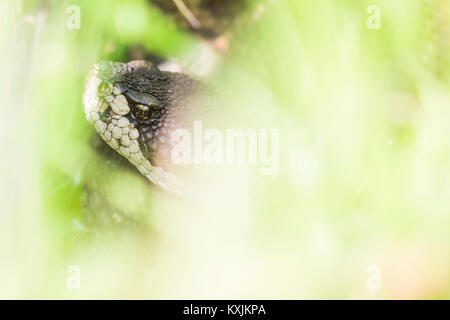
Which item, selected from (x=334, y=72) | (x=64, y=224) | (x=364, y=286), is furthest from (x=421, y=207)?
(x=64, y=224)

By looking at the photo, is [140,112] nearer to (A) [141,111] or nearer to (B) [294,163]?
(A) [141,111]

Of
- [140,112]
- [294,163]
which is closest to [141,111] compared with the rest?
[140,112]

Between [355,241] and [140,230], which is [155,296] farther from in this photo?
[355,241]

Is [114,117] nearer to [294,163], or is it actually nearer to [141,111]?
[141,111]
